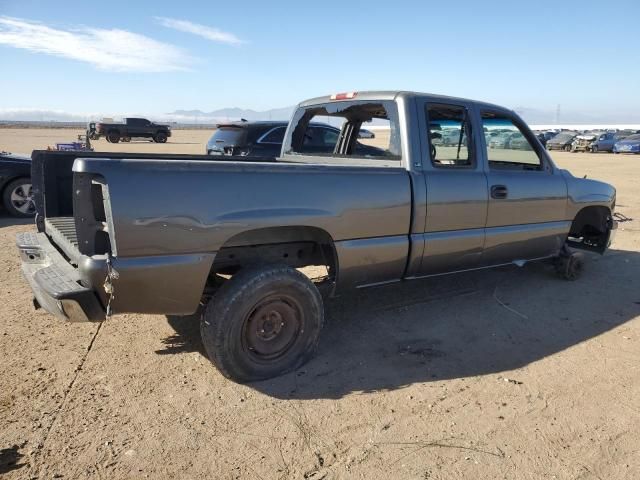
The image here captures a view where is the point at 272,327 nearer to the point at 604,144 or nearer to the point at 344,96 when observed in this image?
the point at 344,96

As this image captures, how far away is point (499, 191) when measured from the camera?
4.52 m

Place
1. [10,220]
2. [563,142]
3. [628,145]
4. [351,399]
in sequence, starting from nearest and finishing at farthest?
[351,399], [10,220], [628,145], [563,142]

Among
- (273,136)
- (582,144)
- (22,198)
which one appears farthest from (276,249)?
(582,144)

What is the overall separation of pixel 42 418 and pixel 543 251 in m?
4.64

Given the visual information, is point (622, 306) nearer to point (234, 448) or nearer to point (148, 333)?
point (234, 448)

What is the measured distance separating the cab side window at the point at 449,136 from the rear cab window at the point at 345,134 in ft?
1.05

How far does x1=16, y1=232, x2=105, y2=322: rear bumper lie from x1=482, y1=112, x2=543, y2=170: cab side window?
11.5 feet

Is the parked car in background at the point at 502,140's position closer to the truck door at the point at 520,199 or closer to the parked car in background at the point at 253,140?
the truck door at the point at 520,199

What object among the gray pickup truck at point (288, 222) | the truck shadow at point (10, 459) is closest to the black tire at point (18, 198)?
the gray pickup truck at point (288, 222)

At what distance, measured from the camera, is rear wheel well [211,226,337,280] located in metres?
3.44

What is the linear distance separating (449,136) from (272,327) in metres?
2.29

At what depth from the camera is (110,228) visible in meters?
2.79

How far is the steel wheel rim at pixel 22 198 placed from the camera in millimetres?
8641

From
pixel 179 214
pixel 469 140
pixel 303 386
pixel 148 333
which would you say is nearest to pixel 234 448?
pixel 303 386
